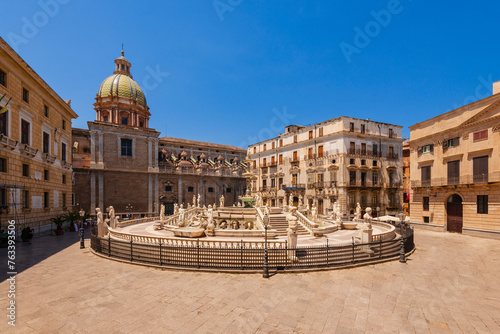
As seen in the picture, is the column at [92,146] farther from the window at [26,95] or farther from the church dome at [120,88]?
the window at [26,95]

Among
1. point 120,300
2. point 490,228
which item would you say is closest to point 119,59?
point 120,300

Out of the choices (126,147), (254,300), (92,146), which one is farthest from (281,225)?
(92,146)

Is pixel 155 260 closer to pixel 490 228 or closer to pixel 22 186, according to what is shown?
pixel 22 186

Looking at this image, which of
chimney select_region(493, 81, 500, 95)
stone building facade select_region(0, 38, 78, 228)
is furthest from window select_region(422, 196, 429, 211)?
stone building facade select_region(0, 38, 78, 228)

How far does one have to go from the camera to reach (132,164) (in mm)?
37812

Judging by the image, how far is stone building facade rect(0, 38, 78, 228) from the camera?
1650 cm

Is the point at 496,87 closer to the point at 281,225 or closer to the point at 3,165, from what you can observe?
the point at 281,225

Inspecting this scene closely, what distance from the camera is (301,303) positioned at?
7535 millimetres

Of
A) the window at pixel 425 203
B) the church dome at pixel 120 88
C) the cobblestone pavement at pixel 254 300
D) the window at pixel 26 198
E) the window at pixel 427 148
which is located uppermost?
the church dome at pixel 120 88

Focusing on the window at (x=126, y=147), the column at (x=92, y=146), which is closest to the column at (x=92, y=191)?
the column at (x=92, y=146)

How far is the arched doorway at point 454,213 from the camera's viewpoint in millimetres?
22453

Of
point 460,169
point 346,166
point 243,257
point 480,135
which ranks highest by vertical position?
point 480,135

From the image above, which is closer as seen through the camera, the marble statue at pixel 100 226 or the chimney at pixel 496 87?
the marble statue at pixel 100 226

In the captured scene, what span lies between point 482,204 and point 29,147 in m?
37.9
